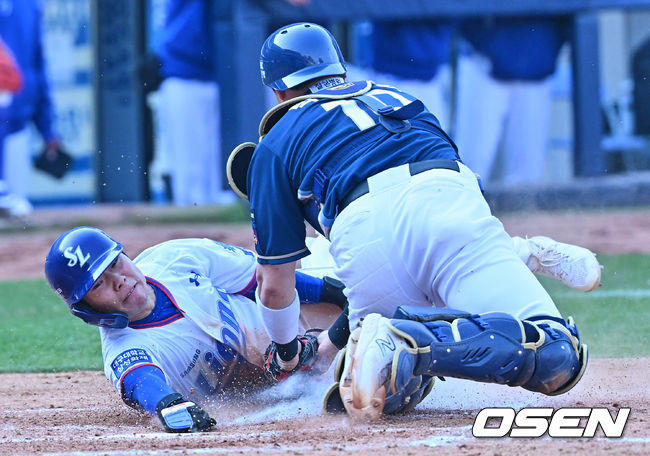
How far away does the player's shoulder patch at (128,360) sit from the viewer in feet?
13.7

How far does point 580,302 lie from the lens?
7848 mm

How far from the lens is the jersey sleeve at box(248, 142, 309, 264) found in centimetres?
398

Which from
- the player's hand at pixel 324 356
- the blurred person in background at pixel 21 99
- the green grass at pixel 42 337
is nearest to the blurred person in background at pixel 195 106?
the blurred person in background at pixel 21 99

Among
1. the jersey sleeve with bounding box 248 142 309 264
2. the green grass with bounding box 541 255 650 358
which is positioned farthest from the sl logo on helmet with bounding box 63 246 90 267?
the green grass with bounding box 541 255 650 358

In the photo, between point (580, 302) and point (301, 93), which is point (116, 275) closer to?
point (301, 93)

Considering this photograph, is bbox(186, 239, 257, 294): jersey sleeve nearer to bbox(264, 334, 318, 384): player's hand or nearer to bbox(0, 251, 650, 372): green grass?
bbox(264, 334, 318, 384): player's hand

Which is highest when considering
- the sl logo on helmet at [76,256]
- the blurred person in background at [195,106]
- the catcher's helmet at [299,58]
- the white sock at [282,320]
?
the catcher's helmet at [299,58]

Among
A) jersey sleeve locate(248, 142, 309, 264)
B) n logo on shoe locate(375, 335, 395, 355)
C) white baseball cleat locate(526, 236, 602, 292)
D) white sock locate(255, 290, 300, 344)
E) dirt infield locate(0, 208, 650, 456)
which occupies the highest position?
jersey sleeve locate(248, 142, 309, 264)

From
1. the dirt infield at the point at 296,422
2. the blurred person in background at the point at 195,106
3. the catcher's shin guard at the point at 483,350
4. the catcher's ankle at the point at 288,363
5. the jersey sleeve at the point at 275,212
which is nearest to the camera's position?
the dirt infield at the point at 296,422

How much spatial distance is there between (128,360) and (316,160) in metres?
1.12

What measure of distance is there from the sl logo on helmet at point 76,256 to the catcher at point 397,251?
2.40 feet

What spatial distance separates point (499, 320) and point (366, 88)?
1.13 meters

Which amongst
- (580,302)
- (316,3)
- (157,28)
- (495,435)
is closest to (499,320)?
(495,435)

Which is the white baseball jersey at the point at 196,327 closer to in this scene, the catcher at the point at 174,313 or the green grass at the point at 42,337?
the catcher at the point at 174,313
